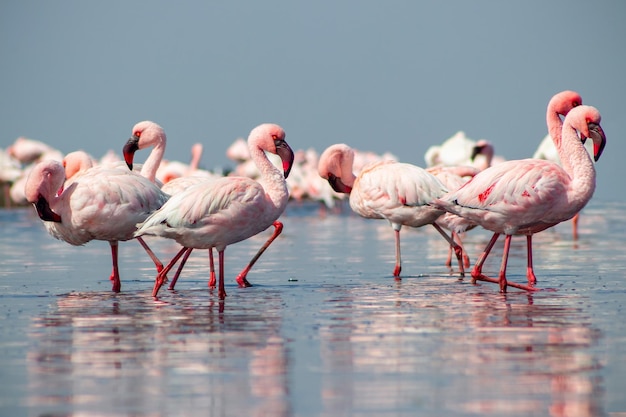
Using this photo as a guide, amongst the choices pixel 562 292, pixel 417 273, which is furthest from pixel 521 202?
pixel 417 273

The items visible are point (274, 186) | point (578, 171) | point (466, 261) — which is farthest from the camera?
point (466, 261)

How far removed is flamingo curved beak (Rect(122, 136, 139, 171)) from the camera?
12.1 m

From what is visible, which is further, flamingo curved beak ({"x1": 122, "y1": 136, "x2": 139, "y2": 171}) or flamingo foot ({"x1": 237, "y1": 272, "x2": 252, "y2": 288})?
flamingo curved beak ({"x1": 122, "y1": 136, "x2": 139, "y2": 171})

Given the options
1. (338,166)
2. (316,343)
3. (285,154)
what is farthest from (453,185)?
(316,343)

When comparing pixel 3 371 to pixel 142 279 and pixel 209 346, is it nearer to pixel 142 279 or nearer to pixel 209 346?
pixel 209 346

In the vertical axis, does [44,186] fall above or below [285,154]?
below

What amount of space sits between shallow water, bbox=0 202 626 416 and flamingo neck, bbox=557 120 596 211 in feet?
2.61

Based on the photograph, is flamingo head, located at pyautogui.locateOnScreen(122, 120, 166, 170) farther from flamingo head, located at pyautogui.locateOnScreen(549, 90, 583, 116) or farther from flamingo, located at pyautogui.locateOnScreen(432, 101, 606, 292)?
flamingo head, located at pyautogui.locateOnScreen(549, 90, 583, 116)

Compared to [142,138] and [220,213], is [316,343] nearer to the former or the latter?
[220,213]

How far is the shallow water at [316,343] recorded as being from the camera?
5375mm

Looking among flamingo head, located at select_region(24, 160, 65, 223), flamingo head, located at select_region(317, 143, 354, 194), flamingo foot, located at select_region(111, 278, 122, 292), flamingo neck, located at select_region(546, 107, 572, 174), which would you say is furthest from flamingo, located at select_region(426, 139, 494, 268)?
flamingo head, located at select_region(24, 160, 65, 223)

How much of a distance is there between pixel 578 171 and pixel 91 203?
13.8 ft

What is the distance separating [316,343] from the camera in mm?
7082

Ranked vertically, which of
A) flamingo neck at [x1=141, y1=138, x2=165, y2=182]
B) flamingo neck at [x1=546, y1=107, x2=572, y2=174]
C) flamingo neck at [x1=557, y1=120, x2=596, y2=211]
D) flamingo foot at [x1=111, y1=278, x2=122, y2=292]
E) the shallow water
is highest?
flamingo neck at [x1=546, y1=107, x2=572, y2=174]
